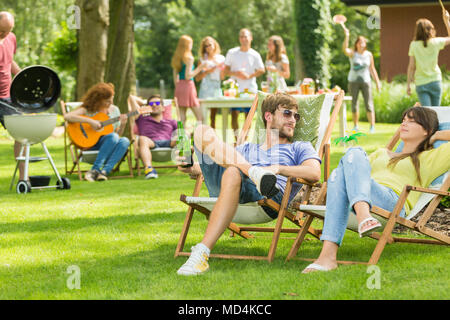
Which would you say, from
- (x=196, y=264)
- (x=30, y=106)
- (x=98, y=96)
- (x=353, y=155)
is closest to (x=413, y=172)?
(x=353, y=155)

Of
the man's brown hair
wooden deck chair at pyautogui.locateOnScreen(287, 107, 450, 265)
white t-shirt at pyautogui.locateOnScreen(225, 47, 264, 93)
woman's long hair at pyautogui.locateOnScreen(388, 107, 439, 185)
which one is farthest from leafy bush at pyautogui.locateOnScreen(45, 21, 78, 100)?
wooden deck chair at pyautogui.locateOnScreen(287, 107, 450, 265)

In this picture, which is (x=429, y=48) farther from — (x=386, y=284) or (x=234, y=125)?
(x=386, y=284)

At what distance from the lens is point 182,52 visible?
11.0 metres

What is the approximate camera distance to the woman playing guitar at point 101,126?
8648mm

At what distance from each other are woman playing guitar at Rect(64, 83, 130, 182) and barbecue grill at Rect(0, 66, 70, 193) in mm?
890

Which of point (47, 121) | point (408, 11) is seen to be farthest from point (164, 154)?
point (408, 11)

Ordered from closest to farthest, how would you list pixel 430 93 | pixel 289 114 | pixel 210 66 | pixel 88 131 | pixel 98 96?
1. pixel 289 114
2. pixel 98 96
3. pixel 88 131
4. pixel 430 93
5. pixel 210 66

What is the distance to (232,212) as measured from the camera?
14.1ft

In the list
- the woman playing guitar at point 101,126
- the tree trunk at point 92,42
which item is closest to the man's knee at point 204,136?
the woman playing guitar at point 101,126

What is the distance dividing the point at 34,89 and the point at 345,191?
4360mm

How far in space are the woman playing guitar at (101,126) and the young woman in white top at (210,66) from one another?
243 centimetres

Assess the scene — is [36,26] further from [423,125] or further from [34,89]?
A: [423,125]

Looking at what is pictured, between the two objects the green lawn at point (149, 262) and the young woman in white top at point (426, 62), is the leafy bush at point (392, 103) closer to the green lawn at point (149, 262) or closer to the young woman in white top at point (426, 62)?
the young woman in white top at point (426, 62)

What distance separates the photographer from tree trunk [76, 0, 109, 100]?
11.0 metres
